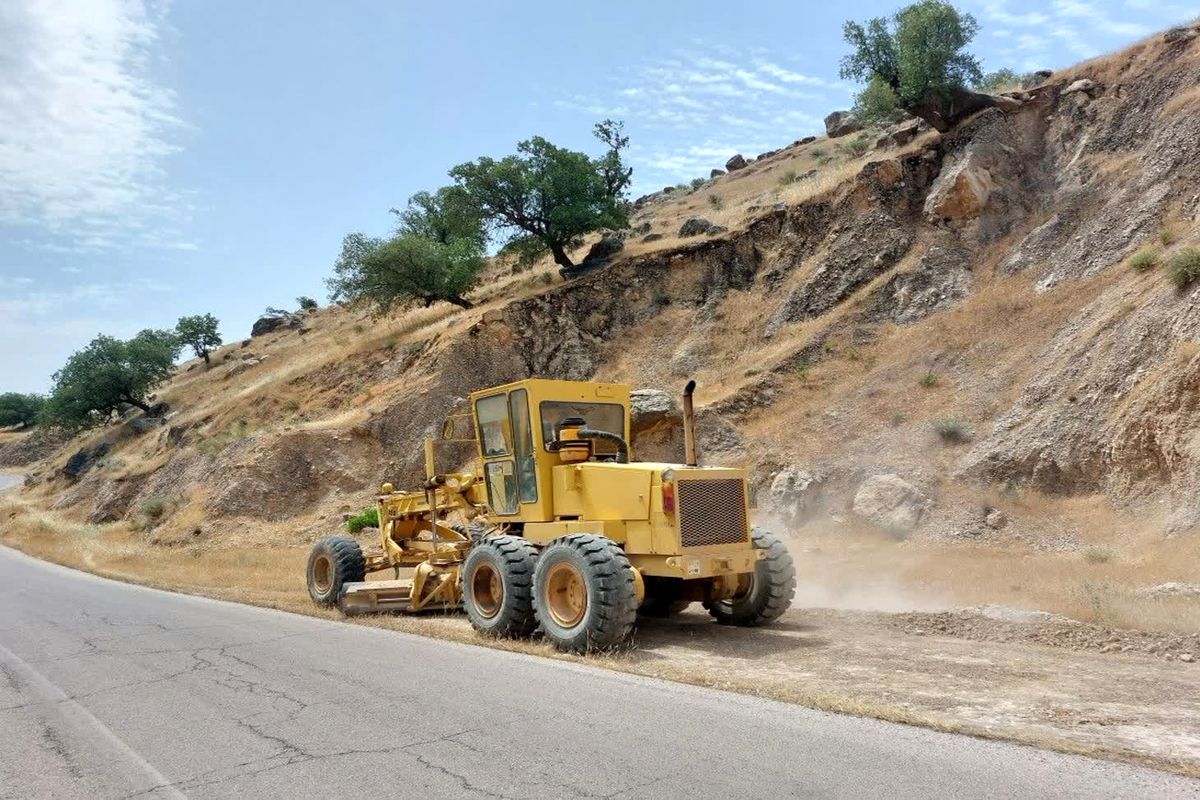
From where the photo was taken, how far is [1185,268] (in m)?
16.7

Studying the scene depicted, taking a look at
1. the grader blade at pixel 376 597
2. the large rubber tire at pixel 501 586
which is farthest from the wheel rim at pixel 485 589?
the grader blade at pixel 376 597

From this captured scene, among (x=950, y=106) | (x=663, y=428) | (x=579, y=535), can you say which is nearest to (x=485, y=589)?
(x=579, y=535)

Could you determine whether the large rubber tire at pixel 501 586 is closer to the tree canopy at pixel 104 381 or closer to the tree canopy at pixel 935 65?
the tree canopy at pixel 935 65

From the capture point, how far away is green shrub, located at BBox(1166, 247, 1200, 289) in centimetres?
1656

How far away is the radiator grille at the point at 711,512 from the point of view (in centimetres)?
931

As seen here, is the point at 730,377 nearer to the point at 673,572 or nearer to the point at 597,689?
the point at 673,572

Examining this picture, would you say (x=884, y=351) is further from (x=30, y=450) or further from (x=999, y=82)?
(x=30, y=450)

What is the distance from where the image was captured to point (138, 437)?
1834 inches

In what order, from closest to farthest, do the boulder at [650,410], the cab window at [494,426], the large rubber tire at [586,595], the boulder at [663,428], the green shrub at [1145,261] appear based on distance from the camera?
the large rubber tire at [586,595]
the cab window at [494,426]
the green shrub at [1145,261]
the boulder at [663,428]
the boulder at [650,410]

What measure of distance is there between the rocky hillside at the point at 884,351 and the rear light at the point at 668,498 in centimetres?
907

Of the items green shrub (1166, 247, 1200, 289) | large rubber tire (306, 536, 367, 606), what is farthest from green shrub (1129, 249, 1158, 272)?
large rubber tire (306, 536, 367, 606)

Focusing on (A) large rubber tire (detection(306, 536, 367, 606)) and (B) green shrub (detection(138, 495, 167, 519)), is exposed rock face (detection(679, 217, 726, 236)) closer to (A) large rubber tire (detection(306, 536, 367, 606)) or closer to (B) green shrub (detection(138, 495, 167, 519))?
(B) green shrub (detection(138, 495, 167, 519))

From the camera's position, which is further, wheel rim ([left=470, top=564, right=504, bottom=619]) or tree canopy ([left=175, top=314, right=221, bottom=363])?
tree canopy ([left=175, top=314, right=221, bottom=363])

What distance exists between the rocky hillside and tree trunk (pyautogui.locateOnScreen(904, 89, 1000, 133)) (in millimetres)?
865
